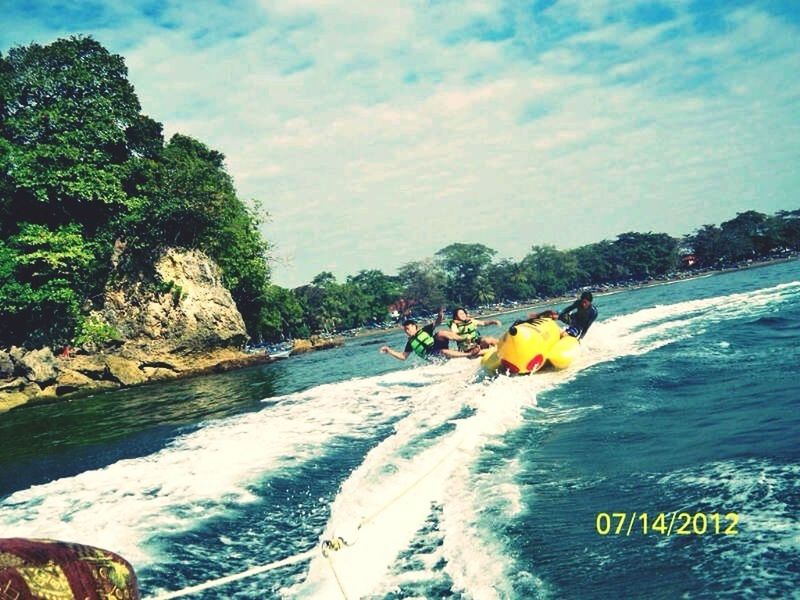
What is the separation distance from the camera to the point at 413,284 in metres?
73.6

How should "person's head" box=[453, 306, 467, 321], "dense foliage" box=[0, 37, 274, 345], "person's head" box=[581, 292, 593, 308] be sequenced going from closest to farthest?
"person's head" box=[581, 292, 593, 308] → "person's head" box=[453, 306, 467, 321] → "dense foliage" box=[0, 37, 274, 345]

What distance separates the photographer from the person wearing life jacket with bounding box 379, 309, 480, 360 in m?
10.9

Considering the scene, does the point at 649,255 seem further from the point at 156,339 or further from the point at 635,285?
the point at 156,339

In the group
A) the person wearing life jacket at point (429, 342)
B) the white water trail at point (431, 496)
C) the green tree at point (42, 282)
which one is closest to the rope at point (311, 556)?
the white water trail at point (431, 496)

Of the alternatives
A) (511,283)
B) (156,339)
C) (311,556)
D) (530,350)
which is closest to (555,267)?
(511,283)

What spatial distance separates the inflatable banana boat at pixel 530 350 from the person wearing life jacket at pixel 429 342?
1.60 m

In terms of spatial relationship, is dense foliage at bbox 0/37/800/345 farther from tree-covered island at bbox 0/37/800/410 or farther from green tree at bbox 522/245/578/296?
green tree at bbox 522/245/578/296

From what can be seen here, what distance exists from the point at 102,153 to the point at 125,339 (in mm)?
7162

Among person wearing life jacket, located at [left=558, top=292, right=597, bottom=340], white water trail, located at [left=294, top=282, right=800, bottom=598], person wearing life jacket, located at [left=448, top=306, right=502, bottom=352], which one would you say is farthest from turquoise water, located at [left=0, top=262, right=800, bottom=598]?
person wearing life jacket, located at [left=448, top=306, right=502, bottom=352]

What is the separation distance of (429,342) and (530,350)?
2722mm

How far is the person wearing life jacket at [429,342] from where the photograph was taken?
10.9 m

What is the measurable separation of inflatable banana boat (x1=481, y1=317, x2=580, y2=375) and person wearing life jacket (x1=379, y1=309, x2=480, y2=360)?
160 centimetres

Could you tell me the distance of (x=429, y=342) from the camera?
11.0m

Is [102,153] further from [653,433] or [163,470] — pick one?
[653,433]
